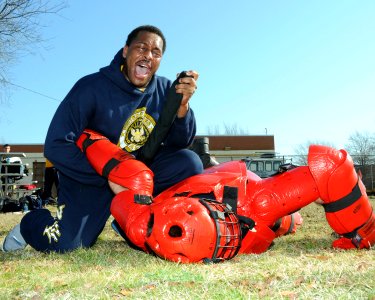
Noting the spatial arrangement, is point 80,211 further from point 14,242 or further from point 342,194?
point 342,194

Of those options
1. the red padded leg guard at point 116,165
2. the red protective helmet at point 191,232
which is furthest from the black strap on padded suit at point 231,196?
the red padded leg guard at point 116,165

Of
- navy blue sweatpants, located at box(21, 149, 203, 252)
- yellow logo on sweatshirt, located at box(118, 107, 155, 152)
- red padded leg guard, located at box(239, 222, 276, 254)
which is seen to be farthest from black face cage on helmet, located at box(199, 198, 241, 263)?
yellow logo on sweatshirt, located at box(118, 107, 155, 152)

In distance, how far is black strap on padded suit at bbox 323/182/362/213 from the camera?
313 cm

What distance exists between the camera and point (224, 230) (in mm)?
2654

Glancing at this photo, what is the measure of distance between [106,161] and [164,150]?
28.8 inches

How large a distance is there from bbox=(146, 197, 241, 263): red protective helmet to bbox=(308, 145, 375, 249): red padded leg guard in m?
0.75

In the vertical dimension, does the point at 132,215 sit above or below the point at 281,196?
below

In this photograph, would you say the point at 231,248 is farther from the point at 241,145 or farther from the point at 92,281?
the point at 241,145

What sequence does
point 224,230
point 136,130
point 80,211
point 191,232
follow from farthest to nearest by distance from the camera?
point 136,130, point 80,211, point 224,230, point 191,232

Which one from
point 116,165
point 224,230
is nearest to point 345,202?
point 224,230

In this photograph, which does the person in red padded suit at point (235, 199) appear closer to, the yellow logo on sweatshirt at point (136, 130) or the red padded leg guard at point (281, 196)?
the red padded leg guard at point (281, 196)

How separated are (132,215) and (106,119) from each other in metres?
0.97

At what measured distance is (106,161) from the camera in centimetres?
311

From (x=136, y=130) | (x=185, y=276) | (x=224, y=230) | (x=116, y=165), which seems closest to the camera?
(x=185, y=276)
